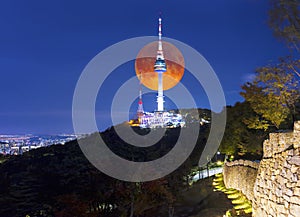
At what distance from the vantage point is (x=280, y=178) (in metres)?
5.40

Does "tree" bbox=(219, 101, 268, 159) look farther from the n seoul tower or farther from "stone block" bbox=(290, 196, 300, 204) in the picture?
the n seoul tower

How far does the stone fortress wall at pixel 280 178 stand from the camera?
4730mm

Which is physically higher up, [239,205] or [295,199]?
[295,199]

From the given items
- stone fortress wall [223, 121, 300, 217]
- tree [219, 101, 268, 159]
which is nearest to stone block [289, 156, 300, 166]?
stone fortress wall [223, 121, 300, 217]

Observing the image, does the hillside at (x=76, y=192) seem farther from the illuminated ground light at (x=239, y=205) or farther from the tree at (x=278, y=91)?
the tree at (x=278, y=91)

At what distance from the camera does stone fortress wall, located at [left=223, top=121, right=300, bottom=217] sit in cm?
473

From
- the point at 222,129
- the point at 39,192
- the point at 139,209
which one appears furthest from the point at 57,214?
the point at 222,129

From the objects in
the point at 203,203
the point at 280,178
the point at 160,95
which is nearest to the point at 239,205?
the point at 203,203

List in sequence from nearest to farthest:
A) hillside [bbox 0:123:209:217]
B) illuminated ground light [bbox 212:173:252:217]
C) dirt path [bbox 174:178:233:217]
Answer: illuminated ground light [bbox 212:173:252:217]
dirt path [bbox 174:178:233:217]
hillside [bbox 0:123:209:217]

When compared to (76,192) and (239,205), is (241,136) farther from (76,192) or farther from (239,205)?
(76,192)

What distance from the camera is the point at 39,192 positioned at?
16484mm

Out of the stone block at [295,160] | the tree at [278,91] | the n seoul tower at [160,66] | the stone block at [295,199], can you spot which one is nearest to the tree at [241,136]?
the tree at [278,91]

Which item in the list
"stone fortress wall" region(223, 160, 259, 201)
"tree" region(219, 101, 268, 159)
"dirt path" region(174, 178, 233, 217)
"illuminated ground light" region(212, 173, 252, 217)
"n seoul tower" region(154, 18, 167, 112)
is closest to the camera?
"illuminated ground light" region(212, 173, 252, 217)

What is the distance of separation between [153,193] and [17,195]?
27.8 ft
